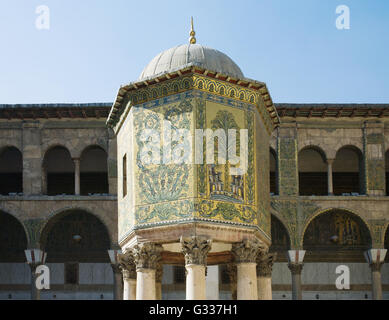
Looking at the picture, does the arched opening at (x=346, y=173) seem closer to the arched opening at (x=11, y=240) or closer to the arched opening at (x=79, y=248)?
the arched opening at (x=79, y=248)

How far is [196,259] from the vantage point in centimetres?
1313

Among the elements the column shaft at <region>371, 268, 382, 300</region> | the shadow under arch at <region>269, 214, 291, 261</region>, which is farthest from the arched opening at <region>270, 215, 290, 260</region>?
the column shaft at <region>371, 268, 382, 300</region>

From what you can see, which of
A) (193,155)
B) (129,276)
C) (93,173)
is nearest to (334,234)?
(93,173)

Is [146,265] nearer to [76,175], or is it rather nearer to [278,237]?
[76,175]

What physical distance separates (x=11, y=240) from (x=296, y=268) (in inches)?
368

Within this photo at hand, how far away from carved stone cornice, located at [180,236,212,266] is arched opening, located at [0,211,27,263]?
1269 centimetres

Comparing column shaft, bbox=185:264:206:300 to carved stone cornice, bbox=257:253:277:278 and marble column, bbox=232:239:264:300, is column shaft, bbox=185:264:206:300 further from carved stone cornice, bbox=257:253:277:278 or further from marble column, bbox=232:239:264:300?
carved stone cornice, bbox=257:253:277:278

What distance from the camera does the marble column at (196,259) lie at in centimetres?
1312

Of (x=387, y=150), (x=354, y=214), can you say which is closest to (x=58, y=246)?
(x=354, y=214)

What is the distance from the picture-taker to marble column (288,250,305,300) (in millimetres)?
23062

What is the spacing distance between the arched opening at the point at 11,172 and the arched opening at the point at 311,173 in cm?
958

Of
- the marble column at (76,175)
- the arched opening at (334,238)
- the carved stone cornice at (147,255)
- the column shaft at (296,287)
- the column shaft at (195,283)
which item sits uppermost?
the marble column at (76,175)

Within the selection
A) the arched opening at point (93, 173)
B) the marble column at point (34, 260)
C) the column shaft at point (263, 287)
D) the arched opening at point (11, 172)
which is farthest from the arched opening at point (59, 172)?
the column shaft at point (263, 287)

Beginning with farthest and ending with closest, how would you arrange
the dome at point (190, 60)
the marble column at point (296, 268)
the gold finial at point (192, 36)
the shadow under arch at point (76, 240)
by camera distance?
the shadow under arch at point (76, 240)
the marble column at point (296, 268)
the gold finial at point (192, 36)
the dome at point (190, 60)
